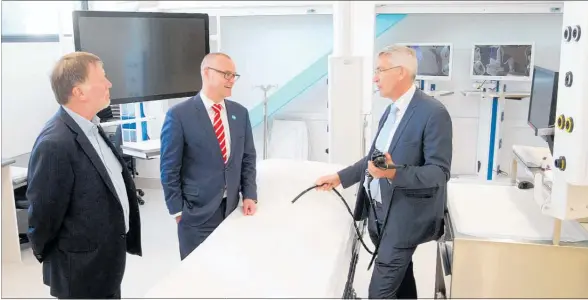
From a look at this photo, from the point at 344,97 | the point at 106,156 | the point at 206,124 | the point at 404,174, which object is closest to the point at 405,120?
the point at 404,174

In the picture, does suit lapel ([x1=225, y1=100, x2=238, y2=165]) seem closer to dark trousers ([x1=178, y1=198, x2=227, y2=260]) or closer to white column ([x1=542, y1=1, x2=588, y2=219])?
dark trousers ([x1=178, y1=198, x2=227, y2=260])

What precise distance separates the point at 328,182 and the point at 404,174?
1.58 feet

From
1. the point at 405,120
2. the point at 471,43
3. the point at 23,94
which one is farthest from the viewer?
the point at 471,43

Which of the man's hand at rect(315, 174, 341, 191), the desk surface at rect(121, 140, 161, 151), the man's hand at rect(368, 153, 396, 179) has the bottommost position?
the desk surface at rect(121, 140, 161, 151)

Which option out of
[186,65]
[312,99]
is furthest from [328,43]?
[186,65]

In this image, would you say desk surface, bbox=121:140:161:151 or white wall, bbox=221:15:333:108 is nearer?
desk surface, bbox=121:140:161:151

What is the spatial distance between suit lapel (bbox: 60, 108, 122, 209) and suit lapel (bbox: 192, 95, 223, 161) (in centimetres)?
61

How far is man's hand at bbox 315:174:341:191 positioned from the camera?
8.17ft

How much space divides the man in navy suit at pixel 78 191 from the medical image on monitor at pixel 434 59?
13.2 feet

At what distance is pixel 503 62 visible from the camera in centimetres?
526

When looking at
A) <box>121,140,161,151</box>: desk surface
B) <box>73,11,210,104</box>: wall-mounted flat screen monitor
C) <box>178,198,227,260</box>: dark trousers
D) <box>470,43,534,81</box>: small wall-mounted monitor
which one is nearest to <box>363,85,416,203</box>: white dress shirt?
<box>178,198,227,260</box>: dark trousers

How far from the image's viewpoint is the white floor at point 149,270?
3285 mm

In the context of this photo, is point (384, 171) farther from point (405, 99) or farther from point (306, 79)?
point (306, 79)

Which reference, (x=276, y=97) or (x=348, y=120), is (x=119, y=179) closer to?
(x=348, y=120)
